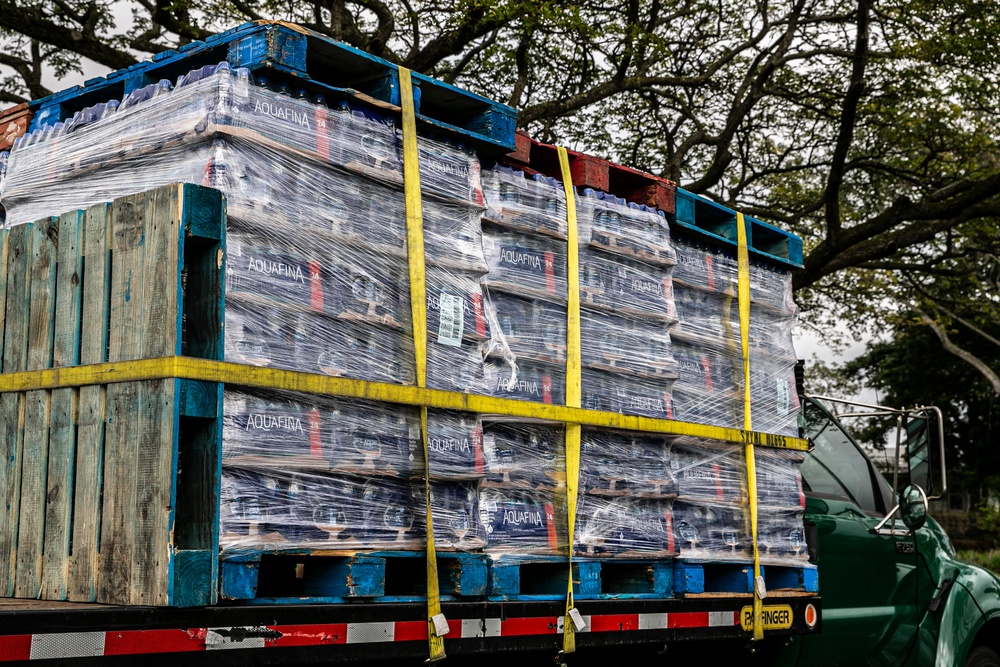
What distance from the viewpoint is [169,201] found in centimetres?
297

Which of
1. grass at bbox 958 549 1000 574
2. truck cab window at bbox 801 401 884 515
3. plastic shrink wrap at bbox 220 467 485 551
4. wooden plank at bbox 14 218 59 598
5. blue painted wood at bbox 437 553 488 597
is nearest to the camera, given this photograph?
plastic shrink wrap at bbox 220 467 485 551

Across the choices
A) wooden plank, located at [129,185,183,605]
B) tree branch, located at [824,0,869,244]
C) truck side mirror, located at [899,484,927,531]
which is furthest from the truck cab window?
tree branch, located at [824,0,869,244]

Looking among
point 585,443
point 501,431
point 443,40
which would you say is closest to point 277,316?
point 501,431

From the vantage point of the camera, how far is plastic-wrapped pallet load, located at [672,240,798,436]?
190 inches

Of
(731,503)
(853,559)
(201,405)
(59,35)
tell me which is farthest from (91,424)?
(59,35)

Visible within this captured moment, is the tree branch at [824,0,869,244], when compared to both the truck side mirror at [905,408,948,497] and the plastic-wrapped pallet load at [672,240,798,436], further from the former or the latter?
the plastic-wrapped pallet load at [672,240,798,436]

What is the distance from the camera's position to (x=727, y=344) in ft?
16.6

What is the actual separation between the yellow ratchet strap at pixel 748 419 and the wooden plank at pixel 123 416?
298 centimetres

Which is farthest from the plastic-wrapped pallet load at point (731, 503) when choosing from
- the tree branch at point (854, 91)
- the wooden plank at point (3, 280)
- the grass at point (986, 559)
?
the grass at point (986, 559)

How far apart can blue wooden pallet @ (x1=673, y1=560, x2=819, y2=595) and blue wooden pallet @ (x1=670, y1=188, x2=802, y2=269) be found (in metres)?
1.51

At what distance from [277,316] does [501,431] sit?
1024mm

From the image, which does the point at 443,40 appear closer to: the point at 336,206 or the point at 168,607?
the point at 336,206

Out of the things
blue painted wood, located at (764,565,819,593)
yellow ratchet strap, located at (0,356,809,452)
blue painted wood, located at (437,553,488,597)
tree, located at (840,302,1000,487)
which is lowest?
blue painted wood, located at (764,565,819,593)

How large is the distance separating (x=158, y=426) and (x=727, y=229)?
11.0 feet
